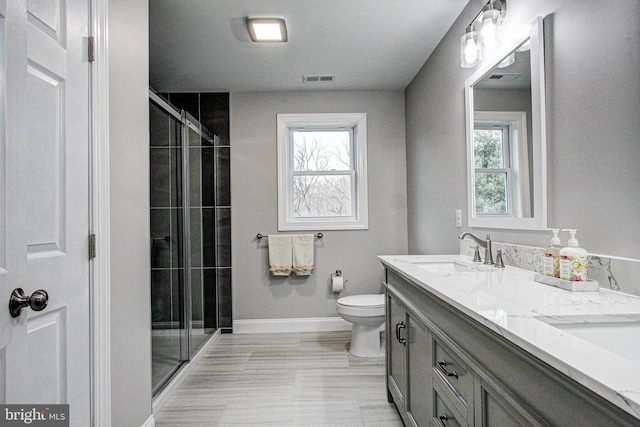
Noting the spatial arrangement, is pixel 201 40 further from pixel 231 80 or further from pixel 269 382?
pixel 269 382

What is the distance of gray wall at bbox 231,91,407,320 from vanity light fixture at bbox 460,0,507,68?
1465 mm

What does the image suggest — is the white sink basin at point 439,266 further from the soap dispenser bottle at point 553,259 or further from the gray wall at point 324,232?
the gray wall at point 324,232

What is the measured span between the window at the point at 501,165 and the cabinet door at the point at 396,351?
73 centimetres

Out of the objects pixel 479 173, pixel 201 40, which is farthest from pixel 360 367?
pixel 201 40

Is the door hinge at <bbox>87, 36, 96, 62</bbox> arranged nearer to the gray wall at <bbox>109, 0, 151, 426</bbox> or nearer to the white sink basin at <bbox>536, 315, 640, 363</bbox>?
the gray wall at <bbox>109, 0, 151, 426</bbox>

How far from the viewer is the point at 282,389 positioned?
7.00 ft

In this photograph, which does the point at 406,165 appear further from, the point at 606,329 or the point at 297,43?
the point at 606,329

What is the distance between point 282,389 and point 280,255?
1.25 metres

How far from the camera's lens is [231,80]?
9.82 feet

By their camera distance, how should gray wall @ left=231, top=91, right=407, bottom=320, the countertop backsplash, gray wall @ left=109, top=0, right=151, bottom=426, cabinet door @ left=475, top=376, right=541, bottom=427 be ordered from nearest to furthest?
cabinet door @ left=475, top=376, right=541, bottom=427 → the countertop backsplash → gray wall @ left=109, top=0, right=151, bottom=426 → gray wall @ left=231, top=91, right=407, bottom=320

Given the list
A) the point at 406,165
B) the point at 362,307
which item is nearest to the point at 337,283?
the point at 362,307

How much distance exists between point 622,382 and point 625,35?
3.58 feet

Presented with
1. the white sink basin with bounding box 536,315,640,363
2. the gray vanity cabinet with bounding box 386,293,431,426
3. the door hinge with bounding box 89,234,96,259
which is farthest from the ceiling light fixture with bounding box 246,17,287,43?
the white sink basin with bounding box 536,315,640,363

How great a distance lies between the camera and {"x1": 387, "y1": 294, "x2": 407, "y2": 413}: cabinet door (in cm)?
161
